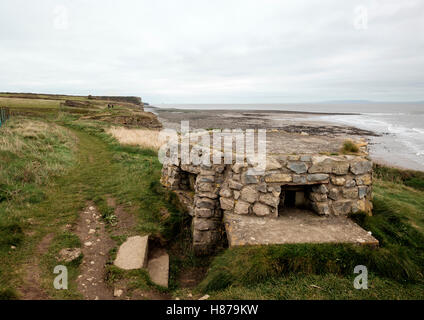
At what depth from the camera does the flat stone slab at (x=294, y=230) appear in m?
4.46

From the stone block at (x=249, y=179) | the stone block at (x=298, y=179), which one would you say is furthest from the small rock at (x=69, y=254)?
the stone block at (x=298, y=179)

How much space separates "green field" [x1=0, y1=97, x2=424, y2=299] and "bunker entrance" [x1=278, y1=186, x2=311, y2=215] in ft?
3.91

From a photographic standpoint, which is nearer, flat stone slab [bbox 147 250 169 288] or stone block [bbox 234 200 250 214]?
flat stone slab [bbox 147 250 169 288]

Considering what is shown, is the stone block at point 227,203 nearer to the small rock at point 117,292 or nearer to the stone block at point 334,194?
the stone block at point 334,194

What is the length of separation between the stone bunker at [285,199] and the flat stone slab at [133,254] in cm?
120

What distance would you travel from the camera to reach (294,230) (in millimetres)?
4805

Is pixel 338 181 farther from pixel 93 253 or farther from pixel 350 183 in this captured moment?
pixel 93 253

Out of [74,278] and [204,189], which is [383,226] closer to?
[204,189]

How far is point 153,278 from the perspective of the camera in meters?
4.73

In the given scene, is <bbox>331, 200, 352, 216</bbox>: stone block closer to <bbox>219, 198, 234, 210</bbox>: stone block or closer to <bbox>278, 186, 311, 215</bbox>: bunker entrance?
<bbox>278, 186, 311, 215</bbox>: bunker entrance

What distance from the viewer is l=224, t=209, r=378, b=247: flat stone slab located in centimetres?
446

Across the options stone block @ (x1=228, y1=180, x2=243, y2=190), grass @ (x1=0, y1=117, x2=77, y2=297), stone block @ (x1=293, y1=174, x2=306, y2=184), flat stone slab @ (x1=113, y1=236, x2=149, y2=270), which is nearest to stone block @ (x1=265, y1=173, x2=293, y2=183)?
stone block @ (x1=293, y1=174, x2=306, y2=184)
